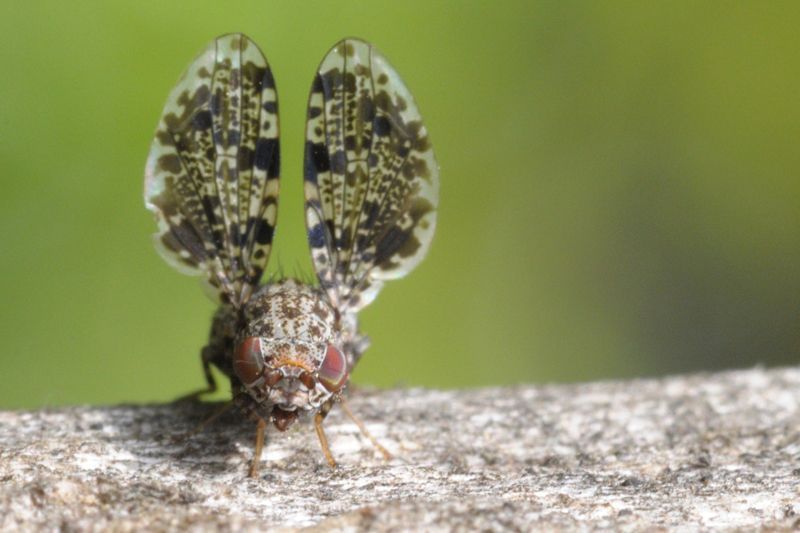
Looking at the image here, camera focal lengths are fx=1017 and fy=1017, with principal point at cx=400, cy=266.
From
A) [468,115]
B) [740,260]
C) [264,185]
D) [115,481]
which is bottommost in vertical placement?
[115,481]

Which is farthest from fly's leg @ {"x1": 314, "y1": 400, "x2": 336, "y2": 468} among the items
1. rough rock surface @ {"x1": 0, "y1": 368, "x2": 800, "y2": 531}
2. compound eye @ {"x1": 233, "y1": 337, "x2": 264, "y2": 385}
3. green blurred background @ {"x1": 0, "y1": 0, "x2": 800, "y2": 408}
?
green blurred background @ {"x1": 0, "y1": 0, "x2": 800, "y2": 408}

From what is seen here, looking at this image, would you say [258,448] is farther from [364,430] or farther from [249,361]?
[364,430]

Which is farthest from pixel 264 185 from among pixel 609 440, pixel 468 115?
pixel 468 115

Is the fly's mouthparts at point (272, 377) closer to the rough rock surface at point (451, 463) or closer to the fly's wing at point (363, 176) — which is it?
the rough rock surface at point (451, 463)

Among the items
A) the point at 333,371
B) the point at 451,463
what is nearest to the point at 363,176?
the point at 333,371

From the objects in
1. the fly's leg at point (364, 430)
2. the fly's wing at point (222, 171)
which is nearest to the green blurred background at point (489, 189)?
the fly's wing at point (222, 171)

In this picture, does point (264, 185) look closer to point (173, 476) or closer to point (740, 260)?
point (173, 476)
